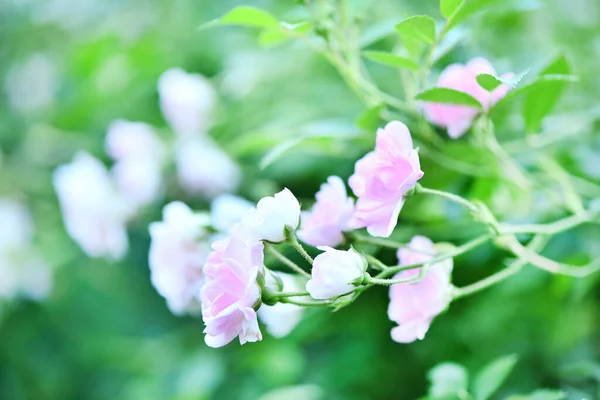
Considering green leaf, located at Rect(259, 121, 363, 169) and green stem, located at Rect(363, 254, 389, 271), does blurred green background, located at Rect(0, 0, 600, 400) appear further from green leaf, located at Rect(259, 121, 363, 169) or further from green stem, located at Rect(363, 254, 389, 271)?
green stem, located at Rect(363, 254, 389, 271)

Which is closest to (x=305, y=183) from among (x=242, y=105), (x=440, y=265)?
(x=242, y=105)

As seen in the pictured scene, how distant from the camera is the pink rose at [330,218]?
0.36 m

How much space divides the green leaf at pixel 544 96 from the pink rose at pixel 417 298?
0.13m

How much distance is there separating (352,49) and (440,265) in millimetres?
171

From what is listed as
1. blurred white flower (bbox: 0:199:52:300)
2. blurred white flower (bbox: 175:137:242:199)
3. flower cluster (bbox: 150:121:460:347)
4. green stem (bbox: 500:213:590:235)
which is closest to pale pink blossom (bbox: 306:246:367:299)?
flower cluster (bbox: 150:121:460:347)

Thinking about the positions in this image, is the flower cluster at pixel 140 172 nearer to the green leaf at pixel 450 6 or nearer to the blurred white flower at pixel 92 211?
the blurred white flower at pixel 92 211

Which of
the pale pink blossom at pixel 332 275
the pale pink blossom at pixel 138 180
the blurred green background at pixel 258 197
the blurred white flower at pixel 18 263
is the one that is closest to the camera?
the pale pink blossom at pixel 332 275

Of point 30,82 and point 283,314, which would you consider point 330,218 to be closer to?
point 283,314

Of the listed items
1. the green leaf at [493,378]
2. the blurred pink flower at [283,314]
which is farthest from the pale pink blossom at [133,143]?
the green leaf at [493,378]

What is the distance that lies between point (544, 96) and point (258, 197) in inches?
13.5

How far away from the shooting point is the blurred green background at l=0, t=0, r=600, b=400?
56 cm

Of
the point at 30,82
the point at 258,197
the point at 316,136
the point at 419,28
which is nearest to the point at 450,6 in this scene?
the point at 419,28

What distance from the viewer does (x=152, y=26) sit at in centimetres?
104

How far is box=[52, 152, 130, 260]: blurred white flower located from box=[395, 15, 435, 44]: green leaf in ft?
1.53
